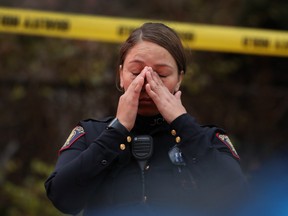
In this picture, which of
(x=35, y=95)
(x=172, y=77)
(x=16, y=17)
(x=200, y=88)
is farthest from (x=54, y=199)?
(x=200, y=88)

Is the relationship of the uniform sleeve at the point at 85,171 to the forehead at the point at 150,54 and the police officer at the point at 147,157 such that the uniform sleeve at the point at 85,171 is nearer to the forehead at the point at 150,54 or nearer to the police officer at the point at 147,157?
the police officer at the point at 147,157

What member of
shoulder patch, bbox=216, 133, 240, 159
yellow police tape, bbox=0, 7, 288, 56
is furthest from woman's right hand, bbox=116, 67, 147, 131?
yellow police tape, bbox=0, 7, 288, 56

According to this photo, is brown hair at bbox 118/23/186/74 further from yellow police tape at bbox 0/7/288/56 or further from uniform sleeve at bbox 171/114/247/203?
yellow police tape at bbox 0/7/288/56

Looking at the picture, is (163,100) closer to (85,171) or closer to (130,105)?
(130,105)

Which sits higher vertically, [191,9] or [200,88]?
[191,9]

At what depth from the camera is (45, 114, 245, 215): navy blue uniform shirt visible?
90.2 inches

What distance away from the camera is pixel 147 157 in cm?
237

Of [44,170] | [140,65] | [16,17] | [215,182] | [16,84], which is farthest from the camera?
[16,84]

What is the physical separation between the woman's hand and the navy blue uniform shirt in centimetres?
2

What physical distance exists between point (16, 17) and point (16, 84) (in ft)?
6.16

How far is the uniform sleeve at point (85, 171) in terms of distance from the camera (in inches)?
89.8

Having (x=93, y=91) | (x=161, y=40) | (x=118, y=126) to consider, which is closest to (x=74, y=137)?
(x=118, y=126)

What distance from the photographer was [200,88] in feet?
27.9

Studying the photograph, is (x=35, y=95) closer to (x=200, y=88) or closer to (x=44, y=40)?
(x=44, y=40)
